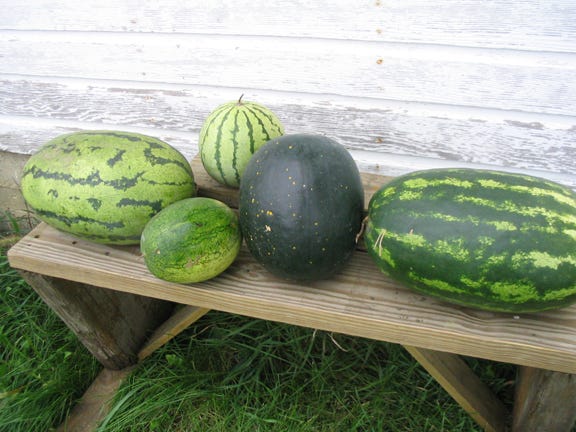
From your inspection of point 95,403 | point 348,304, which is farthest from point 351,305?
point 95,403

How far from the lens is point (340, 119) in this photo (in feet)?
8.41

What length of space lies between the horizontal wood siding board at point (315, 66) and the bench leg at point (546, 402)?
133cm

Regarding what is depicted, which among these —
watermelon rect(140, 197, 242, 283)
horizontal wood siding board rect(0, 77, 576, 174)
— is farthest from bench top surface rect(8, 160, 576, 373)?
Result: horizontal wood siding board rect(0, 77, 576, 174)

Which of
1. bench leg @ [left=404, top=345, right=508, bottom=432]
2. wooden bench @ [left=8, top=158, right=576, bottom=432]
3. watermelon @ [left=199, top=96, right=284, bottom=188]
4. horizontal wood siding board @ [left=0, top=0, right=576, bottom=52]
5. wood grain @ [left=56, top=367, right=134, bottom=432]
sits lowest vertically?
wood grain @ [left=56, top=367, right=134, bottom=432]

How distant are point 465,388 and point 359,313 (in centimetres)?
84

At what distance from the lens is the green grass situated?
82.4 inches

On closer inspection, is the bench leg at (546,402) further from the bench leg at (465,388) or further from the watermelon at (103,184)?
the watermelon at (103,184)

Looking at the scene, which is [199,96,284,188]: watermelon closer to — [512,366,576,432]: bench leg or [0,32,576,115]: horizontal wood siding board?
[0,32,576,115]: horizontal wood siding board

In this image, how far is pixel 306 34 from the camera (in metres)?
2.33

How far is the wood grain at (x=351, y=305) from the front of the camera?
4.30 ft

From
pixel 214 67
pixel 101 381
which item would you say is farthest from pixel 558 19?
pixel 101 381

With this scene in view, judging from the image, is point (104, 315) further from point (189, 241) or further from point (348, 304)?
point (348, 304)

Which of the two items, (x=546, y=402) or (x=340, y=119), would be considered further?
(x=340, y=119)

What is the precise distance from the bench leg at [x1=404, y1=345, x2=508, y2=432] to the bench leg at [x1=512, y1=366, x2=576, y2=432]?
0.39 ft
